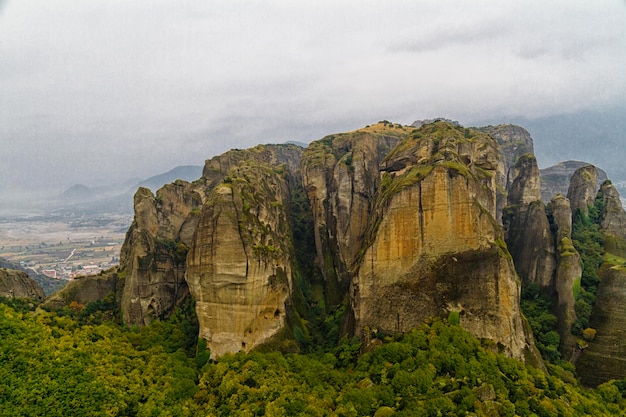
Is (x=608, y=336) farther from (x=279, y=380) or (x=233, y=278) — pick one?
(x=233, y=278)

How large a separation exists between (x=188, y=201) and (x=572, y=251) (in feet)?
160

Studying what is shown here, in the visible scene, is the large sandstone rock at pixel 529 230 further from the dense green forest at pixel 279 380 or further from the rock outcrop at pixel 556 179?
the rock outcrop at pixel 556 179

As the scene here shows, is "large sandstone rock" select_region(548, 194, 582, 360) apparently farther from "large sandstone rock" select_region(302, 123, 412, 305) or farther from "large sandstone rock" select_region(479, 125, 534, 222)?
"large sandstone rock" select_region(479, 125, 534, 222)

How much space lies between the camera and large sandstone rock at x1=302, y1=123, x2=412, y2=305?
50.8m

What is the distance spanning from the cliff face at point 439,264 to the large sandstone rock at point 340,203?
54.9ft

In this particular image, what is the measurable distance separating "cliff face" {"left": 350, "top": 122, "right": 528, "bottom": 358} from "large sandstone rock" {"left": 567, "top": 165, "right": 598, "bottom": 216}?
31.8 m

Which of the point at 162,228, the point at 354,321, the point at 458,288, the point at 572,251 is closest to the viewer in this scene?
the point at 458,288

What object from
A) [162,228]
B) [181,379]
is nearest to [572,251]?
[181,379]

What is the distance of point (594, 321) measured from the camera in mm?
35844

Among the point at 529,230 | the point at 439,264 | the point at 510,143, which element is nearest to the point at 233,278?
the point at 439,264

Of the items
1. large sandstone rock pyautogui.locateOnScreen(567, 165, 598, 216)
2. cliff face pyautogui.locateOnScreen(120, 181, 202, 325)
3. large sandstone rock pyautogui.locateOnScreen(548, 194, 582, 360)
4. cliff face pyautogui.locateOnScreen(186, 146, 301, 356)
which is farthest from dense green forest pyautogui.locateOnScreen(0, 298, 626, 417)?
large sandstone rock pyautogui.locateOnScreen(567, 165, 598, 216)

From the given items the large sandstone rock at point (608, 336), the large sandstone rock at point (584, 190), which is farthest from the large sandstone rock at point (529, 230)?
the large sandstone rock at point (584, 190)

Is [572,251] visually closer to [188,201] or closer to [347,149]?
[347,149]

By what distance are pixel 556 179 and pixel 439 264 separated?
101m
